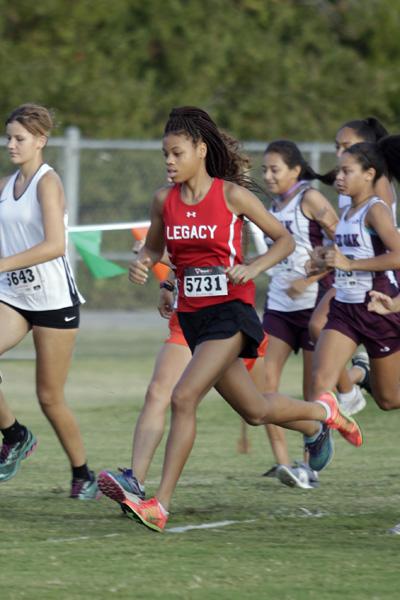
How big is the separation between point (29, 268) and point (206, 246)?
1308mm

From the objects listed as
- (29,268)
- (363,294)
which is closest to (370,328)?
(363,294)

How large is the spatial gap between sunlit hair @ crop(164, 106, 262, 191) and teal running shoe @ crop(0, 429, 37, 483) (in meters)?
2.01

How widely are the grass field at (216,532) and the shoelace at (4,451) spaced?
20 cm

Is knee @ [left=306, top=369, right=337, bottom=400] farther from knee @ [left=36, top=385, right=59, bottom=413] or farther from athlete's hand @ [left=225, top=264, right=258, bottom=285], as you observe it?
athlete's hand @ [left=225, top=264, right=258, bottom=285]

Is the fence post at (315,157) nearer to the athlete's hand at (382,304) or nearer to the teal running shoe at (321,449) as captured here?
the teal running shoe at (321,449)

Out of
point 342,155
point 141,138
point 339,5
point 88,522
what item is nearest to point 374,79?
point 339,5

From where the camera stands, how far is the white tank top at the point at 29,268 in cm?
823

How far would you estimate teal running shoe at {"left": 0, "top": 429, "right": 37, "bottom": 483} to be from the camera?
8.66 metres

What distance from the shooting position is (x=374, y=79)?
25.8 m

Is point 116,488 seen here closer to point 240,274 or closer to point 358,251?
point 240,274

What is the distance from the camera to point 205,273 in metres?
7.39

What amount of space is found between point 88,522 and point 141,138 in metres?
16.2

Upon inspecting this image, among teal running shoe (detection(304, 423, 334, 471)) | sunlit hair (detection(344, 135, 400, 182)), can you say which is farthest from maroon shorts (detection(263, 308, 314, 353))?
teal running shoe (detection(304, 423, 334, 471))

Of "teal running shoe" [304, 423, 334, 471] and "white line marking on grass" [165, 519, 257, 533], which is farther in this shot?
"teal running shoe" [304, 423, 334, 471]
